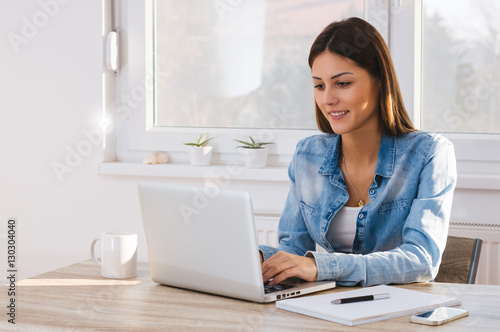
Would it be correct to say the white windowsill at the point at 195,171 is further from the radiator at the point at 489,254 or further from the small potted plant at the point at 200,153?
the radiator at the point at 489,254

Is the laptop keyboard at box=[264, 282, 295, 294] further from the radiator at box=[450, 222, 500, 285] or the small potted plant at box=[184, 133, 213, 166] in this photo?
the small potted plant at box=[184, 133, 213, 166]

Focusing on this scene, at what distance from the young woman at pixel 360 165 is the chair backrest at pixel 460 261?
0.56 feet

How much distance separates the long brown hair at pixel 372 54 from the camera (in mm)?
1760

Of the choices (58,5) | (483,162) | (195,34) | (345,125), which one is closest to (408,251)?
(345,125)

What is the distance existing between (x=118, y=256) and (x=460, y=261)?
0.90 metres

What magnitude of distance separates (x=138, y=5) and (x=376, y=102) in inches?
52.2

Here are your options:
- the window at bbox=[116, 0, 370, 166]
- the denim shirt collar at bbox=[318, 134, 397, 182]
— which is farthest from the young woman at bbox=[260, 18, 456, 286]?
the window at bbox=[116, 0, 370, 166]

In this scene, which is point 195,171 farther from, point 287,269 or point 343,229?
point 287,269

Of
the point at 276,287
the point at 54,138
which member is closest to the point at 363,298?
the point at 276,287

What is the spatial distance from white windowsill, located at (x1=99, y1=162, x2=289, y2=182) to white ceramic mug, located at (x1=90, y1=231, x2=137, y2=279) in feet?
3.68

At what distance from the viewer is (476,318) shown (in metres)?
1.11

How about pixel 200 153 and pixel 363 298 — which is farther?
pixel 200 153

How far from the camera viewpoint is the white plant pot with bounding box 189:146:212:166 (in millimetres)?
2648

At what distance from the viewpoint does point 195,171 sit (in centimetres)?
263
